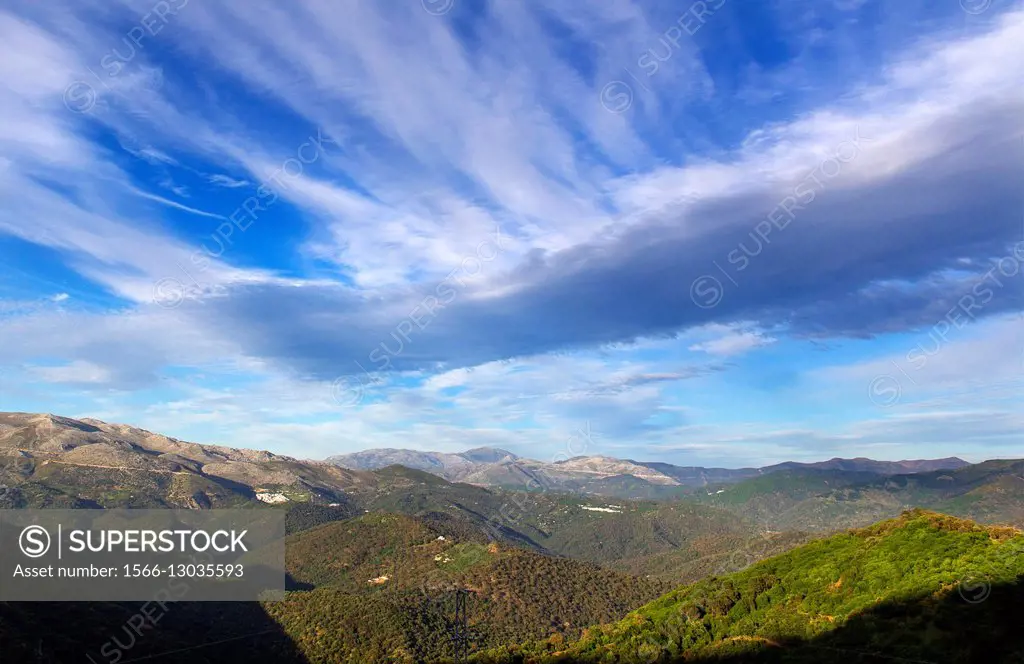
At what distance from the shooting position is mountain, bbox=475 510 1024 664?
39375mm

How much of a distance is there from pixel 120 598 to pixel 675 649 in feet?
413

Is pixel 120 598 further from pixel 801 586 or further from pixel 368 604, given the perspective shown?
pixel 801 586

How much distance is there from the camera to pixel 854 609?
4866cm

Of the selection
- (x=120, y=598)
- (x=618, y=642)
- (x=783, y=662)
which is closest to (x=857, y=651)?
(x=783, y=662)
